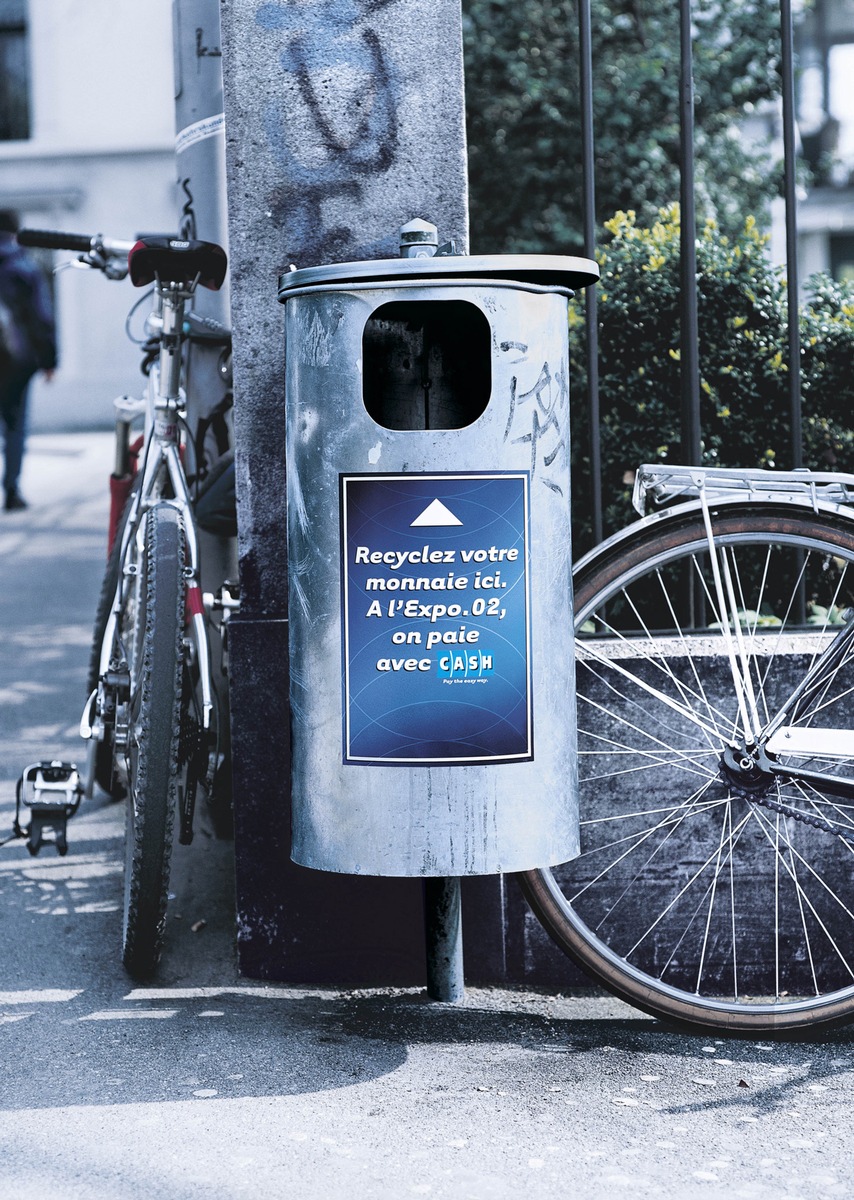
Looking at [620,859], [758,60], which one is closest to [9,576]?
[758,60]

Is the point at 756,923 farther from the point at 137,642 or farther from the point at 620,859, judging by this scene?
the point at 137,642

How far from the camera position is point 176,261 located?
3.37 m

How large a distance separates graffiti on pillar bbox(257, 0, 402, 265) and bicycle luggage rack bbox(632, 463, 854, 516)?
80 centimetres

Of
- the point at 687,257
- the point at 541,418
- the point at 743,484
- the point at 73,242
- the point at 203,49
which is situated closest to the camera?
the point at 541,418

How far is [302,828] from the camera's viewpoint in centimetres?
280

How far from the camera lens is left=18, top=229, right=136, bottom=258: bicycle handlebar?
379cm

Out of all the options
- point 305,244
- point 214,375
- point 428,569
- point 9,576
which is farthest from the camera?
point 9,576

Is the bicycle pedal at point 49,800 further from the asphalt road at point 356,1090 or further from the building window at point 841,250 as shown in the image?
the building window at point 841,250

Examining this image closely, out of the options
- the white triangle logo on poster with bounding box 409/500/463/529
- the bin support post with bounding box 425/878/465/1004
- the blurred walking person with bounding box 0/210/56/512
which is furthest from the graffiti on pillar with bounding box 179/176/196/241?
the blurred walking person with bounding box 0/210/56/512

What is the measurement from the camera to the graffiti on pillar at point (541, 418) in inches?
104

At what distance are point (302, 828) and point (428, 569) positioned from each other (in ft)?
1.84

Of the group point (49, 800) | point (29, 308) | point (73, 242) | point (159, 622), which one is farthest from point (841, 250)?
point (159, 622)

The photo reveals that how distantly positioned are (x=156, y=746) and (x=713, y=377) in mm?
1743

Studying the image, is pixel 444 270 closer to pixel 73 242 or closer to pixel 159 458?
pixel 159 458
